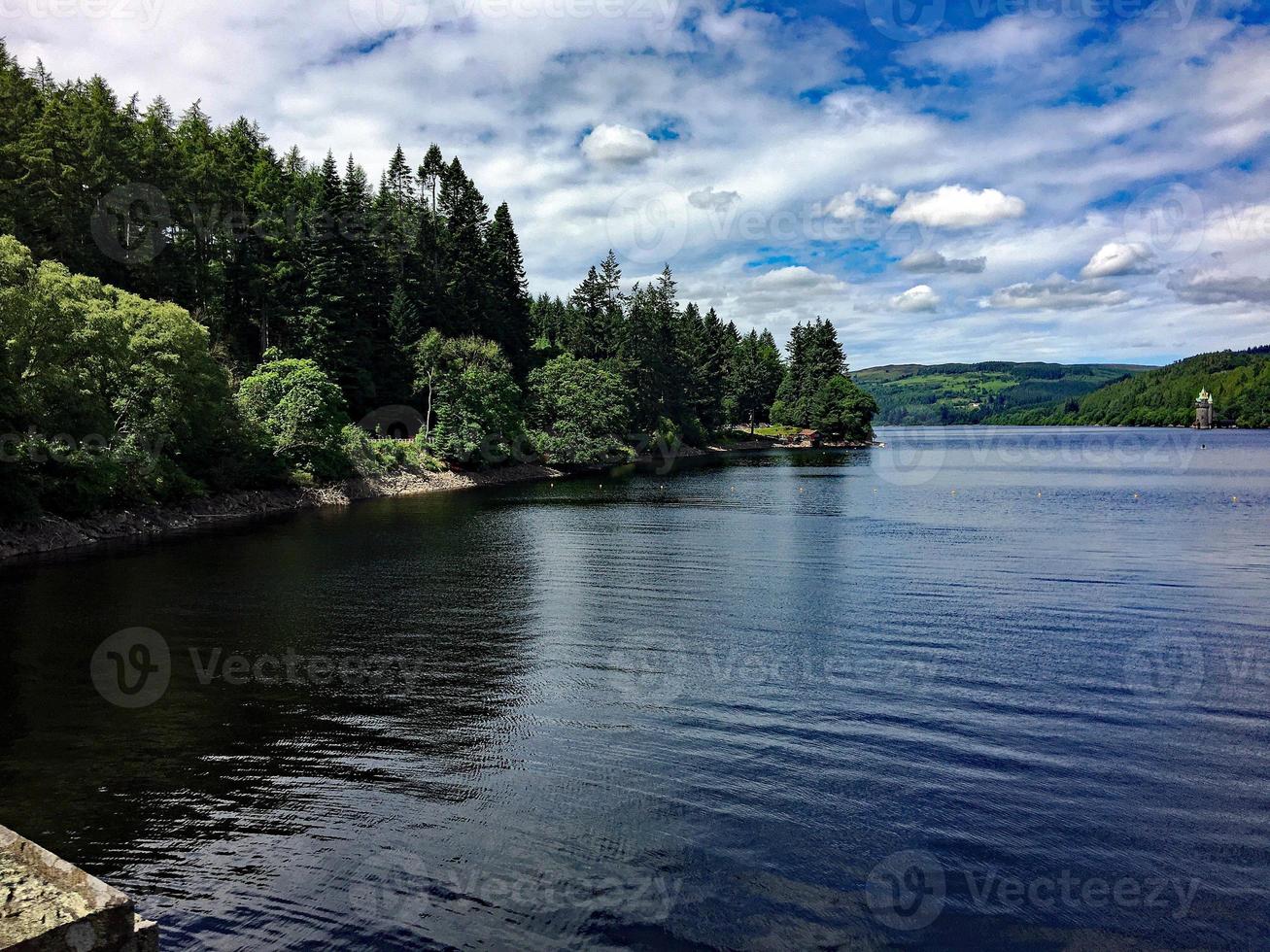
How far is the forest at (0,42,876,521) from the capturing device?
1446 inches

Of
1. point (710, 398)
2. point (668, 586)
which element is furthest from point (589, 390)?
point (668, 586)

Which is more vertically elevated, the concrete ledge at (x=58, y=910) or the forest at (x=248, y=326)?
the forest at (x=248, y=326)

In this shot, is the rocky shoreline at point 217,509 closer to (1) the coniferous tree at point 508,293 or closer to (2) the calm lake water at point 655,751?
(2) the calm lake water at point 655,751

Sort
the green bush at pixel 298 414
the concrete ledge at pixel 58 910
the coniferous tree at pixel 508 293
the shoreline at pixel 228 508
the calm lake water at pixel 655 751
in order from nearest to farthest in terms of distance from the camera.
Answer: the concrete ledge at pixel 58 910, the calm lake water at pixel 655 751, the shoreline at pixel 228 508, the green bush at pixel 298 414, the coniferous tree at pixel 508 293

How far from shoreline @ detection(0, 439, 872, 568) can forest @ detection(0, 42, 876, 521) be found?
0.97m

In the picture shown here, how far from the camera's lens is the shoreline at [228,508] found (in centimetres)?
3434

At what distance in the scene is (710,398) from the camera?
461ft

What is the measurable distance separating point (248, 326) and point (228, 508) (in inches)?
1228

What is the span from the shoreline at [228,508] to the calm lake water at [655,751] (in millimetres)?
5042

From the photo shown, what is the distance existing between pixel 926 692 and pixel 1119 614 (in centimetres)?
1023

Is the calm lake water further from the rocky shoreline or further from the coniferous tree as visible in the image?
the coniferous tree

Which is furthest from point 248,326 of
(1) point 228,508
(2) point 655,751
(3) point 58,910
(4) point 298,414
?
(3) point 58,910

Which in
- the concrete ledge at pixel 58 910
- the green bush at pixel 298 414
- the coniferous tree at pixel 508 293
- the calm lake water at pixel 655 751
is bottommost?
the calm lake water at pixel 655 751

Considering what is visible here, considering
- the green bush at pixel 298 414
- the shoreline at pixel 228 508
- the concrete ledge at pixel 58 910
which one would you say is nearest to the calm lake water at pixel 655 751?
the concrete ledge at pixel 58 910
